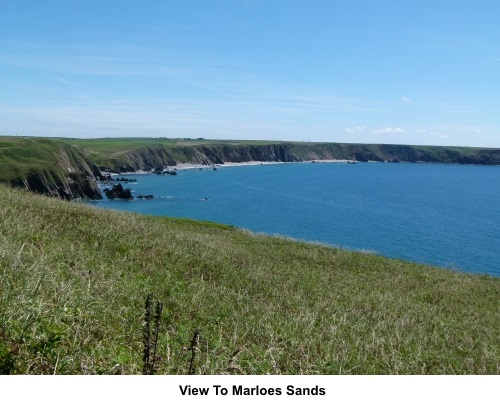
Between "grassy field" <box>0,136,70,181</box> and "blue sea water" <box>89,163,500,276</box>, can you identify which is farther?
"grassy field" <box>0,136,70,181</box>

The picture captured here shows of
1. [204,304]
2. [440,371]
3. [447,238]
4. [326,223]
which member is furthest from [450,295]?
[326,223]

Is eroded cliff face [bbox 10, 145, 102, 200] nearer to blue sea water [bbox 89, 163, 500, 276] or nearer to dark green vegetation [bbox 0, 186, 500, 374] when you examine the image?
blue sea water [bbox 89, 163, 500, 276]

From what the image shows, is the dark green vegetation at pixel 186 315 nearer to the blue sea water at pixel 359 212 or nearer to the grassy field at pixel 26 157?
the blue sea water at pixel 359 212

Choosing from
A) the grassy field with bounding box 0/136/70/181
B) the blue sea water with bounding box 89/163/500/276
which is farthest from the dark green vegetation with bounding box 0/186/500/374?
A: the grassy field with bounding box 0/136/70/181

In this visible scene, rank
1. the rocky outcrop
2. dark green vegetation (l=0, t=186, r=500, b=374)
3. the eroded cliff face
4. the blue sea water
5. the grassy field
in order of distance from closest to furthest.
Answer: dark green vegetation (l=0, t=186, r=500, b=374) < the blue sea water < the eroded cliff face < the grassy field < the rocky outcrop

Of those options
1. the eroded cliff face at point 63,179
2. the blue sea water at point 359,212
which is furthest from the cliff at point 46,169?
the blue sea water at point 359,212

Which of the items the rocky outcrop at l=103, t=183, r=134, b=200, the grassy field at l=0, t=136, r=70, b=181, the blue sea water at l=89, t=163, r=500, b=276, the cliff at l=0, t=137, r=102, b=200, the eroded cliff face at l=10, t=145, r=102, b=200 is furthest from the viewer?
the rocky outcrop at l=103, t=183, r=134, b=200
